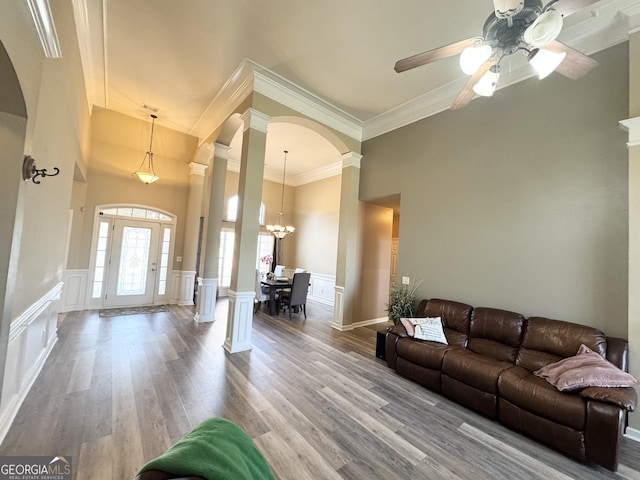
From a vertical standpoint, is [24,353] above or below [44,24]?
below

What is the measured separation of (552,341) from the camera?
2.68 metres

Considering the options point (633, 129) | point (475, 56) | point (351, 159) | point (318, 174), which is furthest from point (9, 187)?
point (318, 174)

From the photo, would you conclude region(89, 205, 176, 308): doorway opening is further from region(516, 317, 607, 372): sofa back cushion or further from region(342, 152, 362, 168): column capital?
region(516, 317, 607, 372): sofa back cushion

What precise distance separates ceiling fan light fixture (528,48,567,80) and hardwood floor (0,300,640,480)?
2964mm

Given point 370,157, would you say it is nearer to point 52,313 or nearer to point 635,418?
point 635,418

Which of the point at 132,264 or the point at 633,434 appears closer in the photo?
the point at 633,434

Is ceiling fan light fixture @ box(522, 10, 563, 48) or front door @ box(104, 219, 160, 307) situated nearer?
ceiling fan light fixture @ box(522, 10, 563, 48)

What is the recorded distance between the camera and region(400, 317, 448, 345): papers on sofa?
10.6ft

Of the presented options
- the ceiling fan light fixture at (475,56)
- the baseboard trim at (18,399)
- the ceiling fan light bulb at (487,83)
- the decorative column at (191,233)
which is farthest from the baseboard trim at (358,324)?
the ceiling fan light fixture at (475,56)

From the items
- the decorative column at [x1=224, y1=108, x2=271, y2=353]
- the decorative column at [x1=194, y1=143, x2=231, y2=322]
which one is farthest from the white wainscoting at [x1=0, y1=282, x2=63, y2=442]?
the decorative column at [x1=194, y1=143, x2=231, y2=322]

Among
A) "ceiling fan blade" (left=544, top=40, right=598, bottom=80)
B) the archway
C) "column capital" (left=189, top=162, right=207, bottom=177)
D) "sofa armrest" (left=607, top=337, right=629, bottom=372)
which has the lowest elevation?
"sofa armrest" (left=607, top=337, right=629, bottom=372)

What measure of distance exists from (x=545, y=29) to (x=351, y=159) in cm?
385

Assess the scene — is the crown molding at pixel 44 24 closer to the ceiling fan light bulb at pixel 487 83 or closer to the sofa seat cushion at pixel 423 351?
the ceiling fan light bulb at pixel 487 83

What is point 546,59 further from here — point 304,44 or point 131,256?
point 131,256
